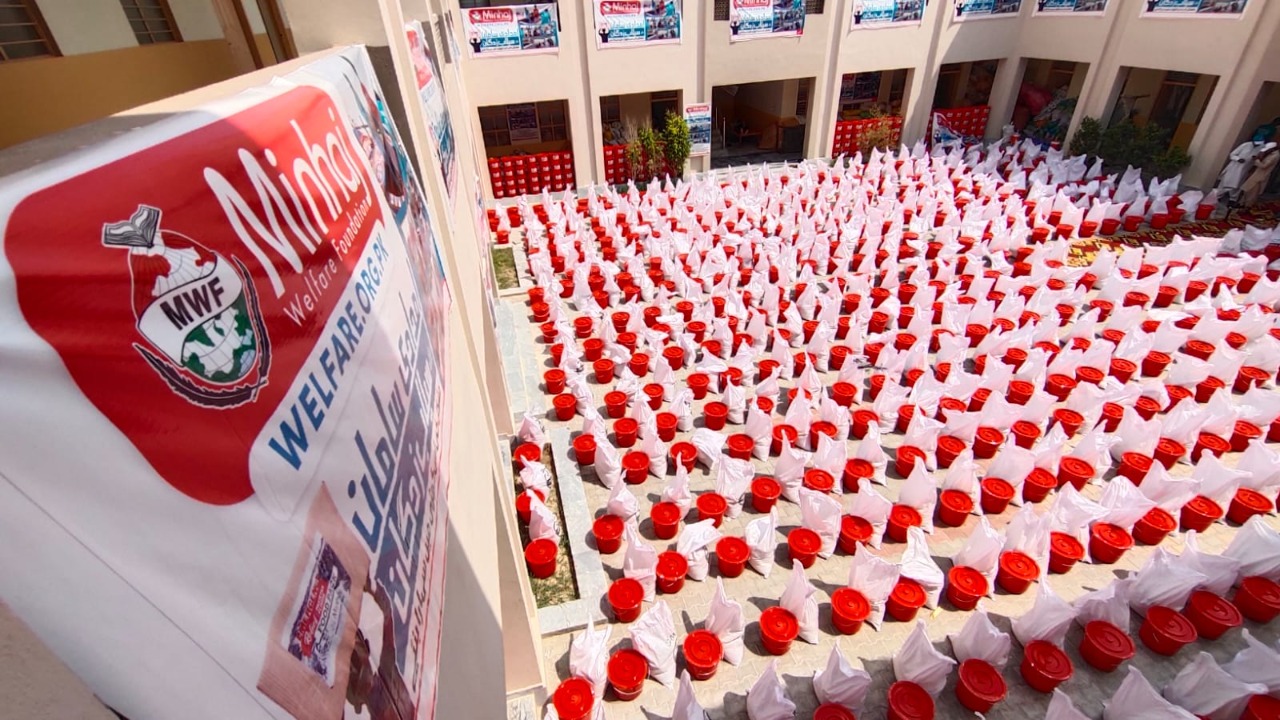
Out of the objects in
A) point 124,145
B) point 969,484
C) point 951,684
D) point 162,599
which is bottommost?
point 951,684

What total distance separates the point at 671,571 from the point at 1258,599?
6059mm

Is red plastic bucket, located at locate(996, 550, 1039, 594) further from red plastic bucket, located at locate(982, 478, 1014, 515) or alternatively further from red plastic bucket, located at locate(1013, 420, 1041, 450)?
red plastic bucket, located at locate(1013, 420, 1041, 450)

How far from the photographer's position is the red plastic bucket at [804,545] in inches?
265

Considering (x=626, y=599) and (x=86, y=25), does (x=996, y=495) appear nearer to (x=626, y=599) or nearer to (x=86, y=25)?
(x=626, y=599)

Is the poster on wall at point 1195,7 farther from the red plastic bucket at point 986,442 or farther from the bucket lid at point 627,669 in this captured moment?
the bucket lid at point 627,669

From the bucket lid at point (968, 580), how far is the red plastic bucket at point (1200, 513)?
2905 mm

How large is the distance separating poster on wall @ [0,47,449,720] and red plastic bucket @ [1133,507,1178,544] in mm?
8310

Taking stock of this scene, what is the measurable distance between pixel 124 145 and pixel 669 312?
10.3m

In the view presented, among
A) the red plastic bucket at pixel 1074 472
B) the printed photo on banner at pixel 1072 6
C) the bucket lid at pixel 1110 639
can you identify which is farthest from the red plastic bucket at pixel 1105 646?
the printed photo on banner at pixel 1072 6

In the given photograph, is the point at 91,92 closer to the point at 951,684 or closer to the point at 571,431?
the point at 571,431

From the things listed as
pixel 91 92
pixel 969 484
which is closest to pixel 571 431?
pixel 969 484

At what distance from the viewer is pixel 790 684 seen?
18.9ft

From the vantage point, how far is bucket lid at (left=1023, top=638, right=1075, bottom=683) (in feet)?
17.8

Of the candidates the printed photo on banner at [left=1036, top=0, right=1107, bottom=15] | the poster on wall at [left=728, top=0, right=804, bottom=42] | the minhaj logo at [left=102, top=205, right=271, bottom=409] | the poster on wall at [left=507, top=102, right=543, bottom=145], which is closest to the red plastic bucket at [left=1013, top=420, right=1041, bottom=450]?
the minhaj logo at [left=102, top=205, right=271, bottom=409]
